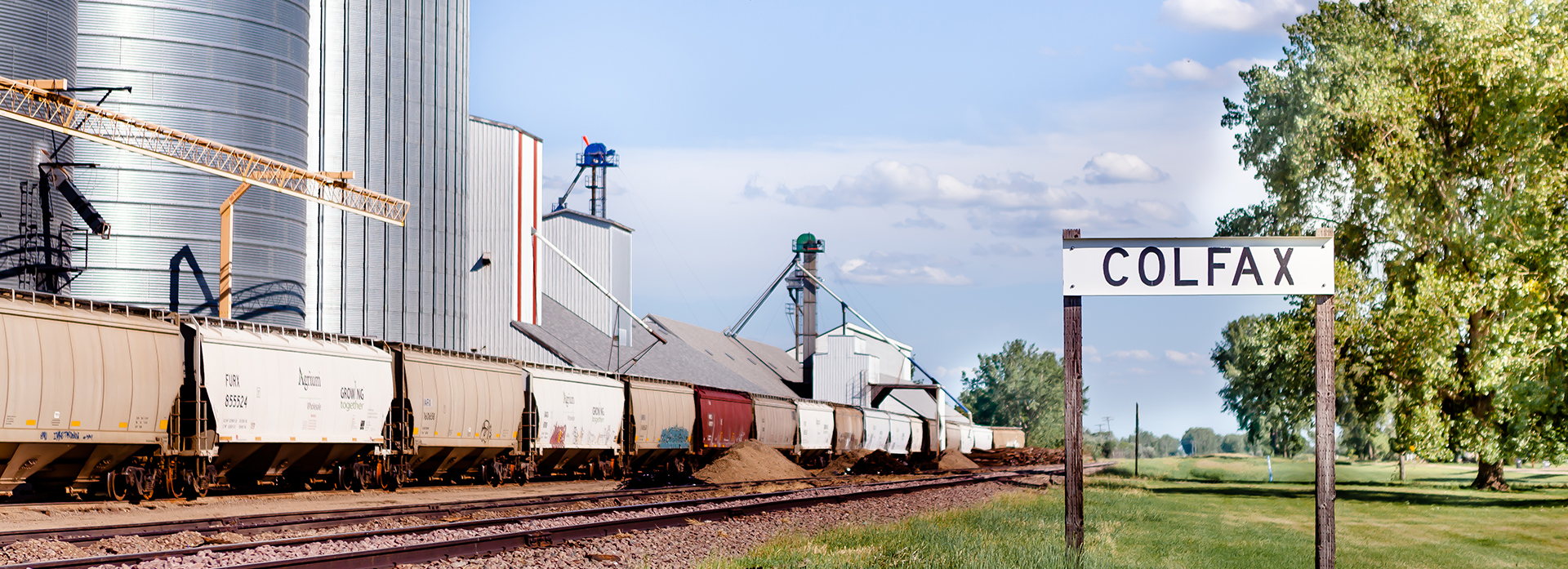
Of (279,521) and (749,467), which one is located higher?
(279,521)

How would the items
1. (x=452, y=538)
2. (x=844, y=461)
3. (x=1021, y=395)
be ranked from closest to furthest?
(x=452, y=538)
(x=844, y=461)
(x=1021, y=395)

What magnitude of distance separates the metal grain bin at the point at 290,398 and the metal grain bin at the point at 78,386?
1.11 m

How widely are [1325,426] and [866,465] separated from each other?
162 feet

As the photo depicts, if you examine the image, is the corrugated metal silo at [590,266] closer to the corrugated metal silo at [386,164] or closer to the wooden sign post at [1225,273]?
the corrugated metal silo at [386,164]

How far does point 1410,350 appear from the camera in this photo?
116ft

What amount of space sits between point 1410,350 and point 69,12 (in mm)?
50497

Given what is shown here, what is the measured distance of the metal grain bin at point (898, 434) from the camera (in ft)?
249

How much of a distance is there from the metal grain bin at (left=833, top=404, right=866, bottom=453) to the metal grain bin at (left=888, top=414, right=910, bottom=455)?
5.94 m

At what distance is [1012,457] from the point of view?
105 metres

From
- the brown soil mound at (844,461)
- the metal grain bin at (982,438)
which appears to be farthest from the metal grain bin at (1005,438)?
the brown soil mound at (844,461)

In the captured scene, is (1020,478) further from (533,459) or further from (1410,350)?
(533,459)

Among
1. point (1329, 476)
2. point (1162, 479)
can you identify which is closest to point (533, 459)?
point (1329, 476)

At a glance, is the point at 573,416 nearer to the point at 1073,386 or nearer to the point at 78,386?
the point at 78,386

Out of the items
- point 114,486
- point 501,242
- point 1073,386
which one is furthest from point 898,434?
point 1073,386
